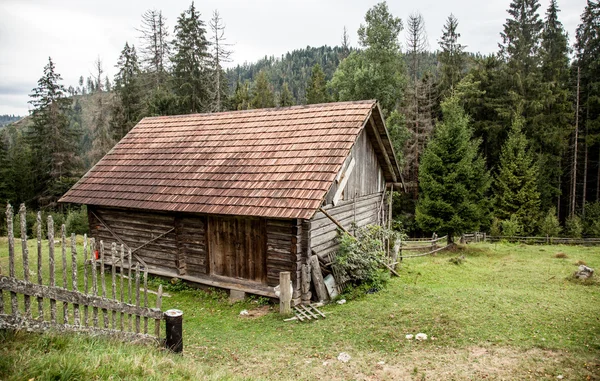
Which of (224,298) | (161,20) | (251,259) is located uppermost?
(161,20)

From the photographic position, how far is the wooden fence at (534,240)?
25.8 m

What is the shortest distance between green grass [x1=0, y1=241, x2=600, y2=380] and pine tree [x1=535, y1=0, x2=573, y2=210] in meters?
21.9

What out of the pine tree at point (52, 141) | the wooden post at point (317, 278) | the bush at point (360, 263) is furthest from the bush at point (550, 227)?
the pine tree at point (52, 141)

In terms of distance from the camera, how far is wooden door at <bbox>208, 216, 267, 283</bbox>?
11516 millimetres

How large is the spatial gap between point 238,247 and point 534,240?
23.7 metres

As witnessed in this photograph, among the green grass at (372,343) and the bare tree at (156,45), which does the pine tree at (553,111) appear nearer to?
the green grass at (372,343)

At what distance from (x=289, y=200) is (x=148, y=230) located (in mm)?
6183

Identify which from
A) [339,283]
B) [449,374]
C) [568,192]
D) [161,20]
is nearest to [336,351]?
[449,374]

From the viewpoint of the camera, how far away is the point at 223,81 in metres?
35.4

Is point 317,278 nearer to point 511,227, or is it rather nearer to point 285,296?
point 285,296

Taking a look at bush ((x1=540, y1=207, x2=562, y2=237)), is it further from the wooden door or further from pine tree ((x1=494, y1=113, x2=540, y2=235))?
the wooden door

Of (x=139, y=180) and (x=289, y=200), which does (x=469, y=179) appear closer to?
(x=289, y=200)

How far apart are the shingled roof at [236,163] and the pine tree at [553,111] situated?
21.9 meters

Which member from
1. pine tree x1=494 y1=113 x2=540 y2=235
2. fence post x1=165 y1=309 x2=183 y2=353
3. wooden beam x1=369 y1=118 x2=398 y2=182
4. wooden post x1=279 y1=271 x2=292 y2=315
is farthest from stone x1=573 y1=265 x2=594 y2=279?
pine tree x1=494 y1=113 x2=540 y2=235
